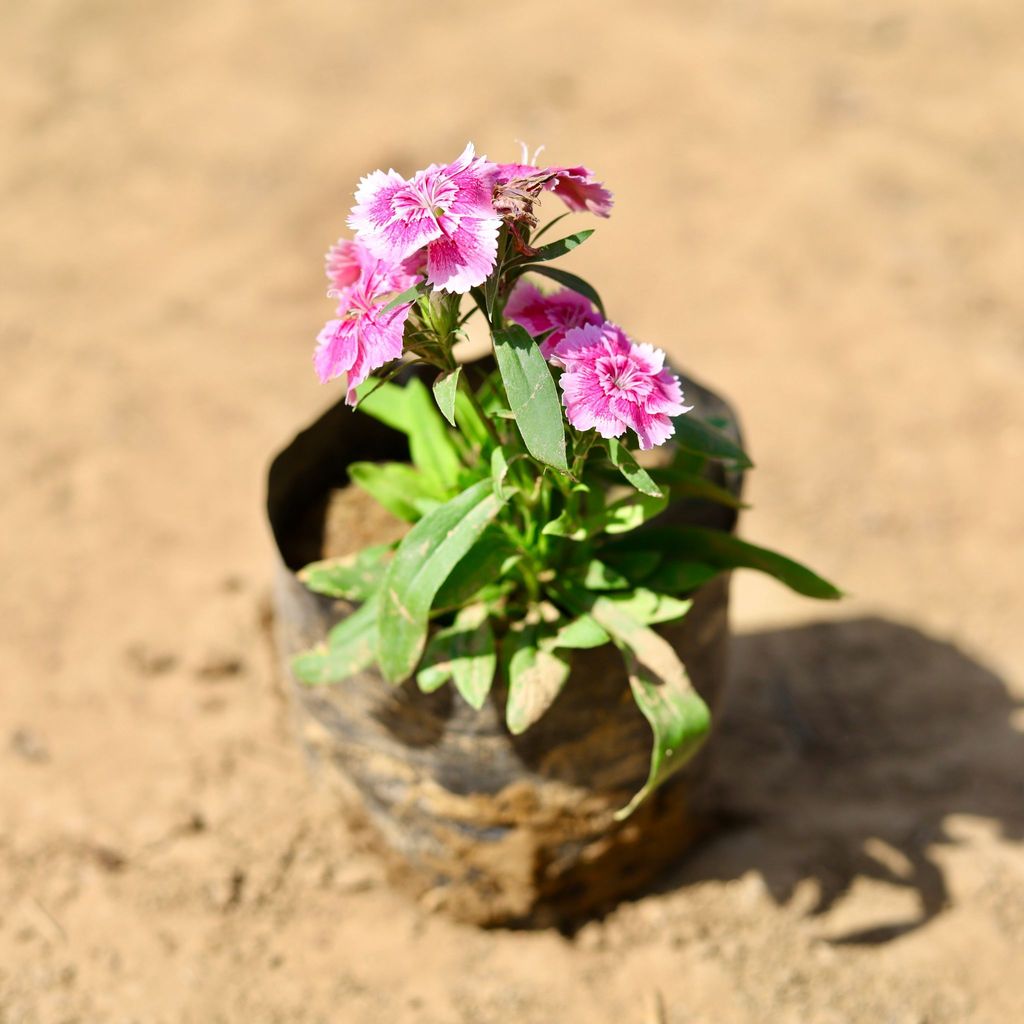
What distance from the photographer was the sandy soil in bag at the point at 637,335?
8.93 ft

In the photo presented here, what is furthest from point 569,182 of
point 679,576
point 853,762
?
point 853,762

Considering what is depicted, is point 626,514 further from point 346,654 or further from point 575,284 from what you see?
point 346,654

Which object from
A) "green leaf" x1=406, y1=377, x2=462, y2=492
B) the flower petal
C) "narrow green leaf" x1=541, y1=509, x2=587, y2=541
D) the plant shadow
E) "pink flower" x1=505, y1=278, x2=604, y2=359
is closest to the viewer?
the flower petal

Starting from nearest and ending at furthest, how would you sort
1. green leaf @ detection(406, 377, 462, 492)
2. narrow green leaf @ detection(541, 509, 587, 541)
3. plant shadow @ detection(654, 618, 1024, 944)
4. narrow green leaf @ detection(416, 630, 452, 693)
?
narrow green leaf @ detection(541, 509, 587, 541), narrow green leaf @ detection(416, 630, 452, 693), green leaf @ detection(406, 377, 462, 492), plant shadow @ detection(654, 618, 1024, 944)

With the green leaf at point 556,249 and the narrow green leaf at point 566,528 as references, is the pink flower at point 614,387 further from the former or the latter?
the narrow green leaf at point 566,528

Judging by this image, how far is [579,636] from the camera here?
2.21m

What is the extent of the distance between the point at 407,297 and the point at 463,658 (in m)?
0.69

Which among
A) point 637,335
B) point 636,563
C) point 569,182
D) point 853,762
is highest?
point 637,335

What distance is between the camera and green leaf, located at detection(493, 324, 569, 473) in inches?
74.1

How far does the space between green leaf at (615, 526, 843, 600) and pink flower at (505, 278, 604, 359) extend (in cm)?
52

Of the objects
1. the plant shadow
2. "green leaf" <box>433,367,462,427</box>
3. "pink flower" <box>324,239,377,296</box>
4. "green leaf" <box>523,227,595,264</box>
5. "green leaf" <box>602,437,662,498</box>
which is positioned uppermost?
"pink flower" <box>324,239,377,296</box>

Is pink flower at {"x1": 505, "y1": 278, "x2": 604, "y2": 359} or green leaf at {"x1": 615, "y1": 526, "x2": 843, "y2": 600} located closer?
pink flower at {"x1": 505, "y1": 278, "x2": 604, "y2": 359}

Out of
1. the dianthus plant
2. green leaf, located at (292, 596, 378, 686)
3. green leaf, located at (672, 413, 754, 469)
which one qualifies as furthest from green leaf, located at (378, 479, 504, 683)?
green leaf, located at (672, 413, 754, 469)

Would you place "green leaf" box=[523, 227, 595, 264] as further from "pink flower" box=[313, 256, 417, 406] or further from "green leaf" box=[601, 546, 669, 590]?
"green leaf" box=[601, 546, 669, 590]
